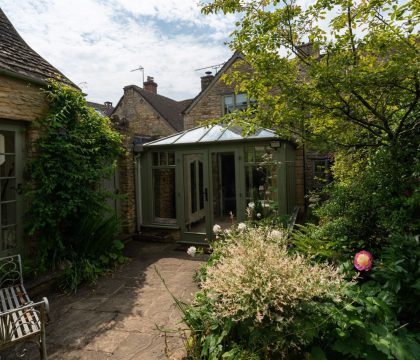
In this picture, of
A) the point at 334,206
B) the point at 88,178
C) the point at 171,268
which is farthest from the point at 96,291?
the point at 334,206

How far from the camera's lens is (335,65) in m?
3.07

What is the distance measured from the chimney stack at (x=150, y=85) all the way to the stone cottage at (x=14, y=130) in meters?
17.3

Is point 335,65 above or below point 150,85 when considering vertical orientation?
below

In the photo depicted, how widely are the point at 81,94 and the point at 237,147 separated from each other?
3.63 meters

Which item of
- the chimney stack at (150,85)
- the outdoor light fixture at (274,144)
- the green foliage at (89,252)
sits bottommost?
the green foliage at (89,252)

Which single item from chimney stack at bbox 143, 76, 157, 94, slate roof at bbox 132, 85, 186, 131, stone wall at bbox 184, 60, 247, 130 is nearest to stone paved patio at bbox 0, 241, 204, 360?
stone wall at bbox 184, 60, 247, 130

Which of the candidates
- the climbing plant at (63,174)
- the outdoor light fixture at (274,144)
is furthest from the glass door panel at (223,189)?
the climbing plant at (63,174)

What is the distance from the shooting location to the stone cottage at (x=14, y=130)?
4.38 m

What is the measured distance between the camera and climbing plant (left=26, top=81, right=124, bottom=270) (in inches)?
182

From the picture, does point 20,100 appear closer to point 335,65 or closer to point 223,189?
point 335,65

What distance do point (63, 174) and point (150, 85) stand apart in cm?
1839

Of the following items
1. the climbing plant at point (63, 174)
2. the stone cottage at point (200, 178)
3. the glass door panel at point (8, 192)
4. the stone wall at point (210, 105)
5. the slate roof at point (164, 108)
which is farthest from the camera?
the slate roof at point (164, 108)

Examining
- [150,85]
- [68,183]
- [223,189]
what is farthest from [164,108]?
[68,183]

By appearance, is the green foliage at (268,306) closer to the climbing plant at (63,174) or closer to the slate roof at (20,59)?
the climbing plant at (63,174)
